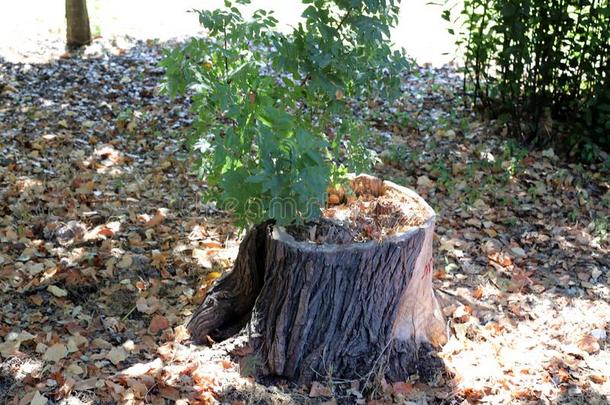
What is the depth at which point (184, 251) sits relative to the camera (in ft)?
13.7

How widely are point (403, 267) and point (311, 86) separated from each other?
89 cm

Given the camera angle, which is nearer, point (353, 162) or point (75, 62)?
point (353, 162)

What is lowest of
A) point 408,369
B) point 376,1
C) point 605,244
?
point 408,369

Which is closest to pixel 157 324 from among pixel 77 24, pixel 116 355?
pixel 116 355

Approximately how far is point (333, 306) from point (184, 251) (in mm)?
1334

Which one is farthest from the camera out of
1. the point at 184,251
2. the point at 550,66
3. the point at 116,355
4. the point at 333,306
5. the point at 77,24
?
the point at 77,24

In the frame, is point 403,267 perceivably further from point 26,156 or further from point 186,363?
point 26,156

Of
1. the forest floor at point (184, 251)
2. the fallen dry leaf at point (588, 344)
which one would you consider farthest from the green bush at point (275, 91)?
Answer: the fallen dry leaf at point (588, 344)

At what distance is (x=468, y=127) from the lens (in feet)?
19.8

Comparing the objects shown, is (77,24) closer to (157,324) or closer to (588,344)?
(157,324)

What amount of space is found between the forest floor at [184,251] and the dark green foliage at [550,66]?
263 mm

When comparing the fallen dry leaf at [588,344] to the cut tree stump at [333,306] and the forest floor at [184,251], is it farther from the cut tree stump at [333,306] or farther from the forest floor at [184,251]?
the cut tree stump at [333,306]

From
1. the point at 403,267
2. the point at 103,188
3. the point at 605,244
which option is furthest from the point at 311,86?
the point at 605,244

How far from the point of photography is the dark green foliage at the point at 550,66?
209 inches
